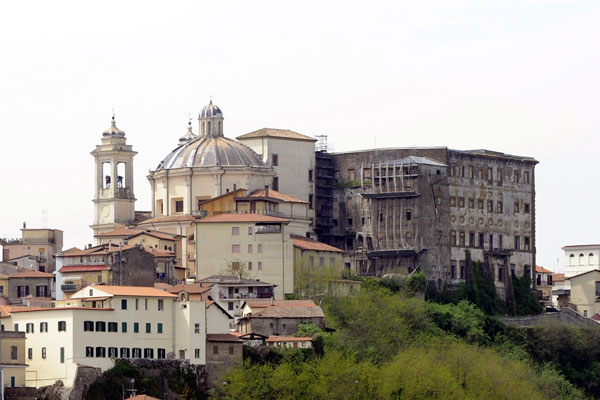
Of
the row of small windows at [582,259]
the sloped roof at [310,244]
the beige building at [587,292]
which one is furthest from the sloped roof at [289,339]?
the row of small windows at [582,259]

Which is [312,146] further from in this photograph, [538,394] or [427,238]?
[538,394]

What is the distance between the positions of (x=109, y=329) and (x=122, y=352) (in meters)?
1.40

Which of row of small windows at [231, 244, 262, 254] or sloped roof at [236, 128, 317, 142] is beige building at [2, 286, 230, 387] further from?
sloped roof at [236, 128, 317, 142]

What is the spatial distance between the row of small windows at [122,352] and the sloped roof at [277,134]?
37.0 meters

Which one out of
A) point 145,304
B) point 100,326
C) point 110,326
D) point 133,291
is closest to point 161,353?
point 145,304

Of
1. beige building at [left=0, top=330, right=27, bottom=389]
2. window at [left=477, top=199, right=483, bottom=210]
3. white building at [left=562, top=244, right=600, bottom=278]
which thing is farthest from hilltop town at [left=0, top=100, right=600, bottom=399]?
white building at [left=562, top=244, right=600, bottom=278]

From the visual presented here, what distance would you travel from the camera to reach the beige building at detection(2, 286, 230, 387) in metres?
116

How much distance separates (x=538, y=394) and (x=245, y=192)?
91.0 ft

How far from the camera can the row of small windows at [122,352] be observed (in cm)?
11606

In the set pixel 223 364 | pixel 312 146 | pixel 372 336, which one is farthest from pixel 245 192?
pixel 223 364

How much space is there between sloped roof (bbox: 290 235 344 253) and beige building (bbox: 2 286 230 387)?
68.5ft

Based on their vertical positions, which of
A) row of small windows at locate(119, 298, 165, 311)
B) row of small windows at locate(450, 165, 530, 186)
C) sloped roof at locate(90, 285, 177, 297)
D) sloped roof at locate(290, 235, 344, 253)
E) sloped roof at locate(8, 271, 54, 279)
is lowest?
row of small windows at locate(119, 298, 165, 311)

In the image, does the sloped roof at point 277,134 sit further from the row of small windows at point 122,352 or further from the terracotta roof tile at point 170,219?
the row of small windows at point 122,352

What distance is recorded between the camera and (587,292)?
162 metres
